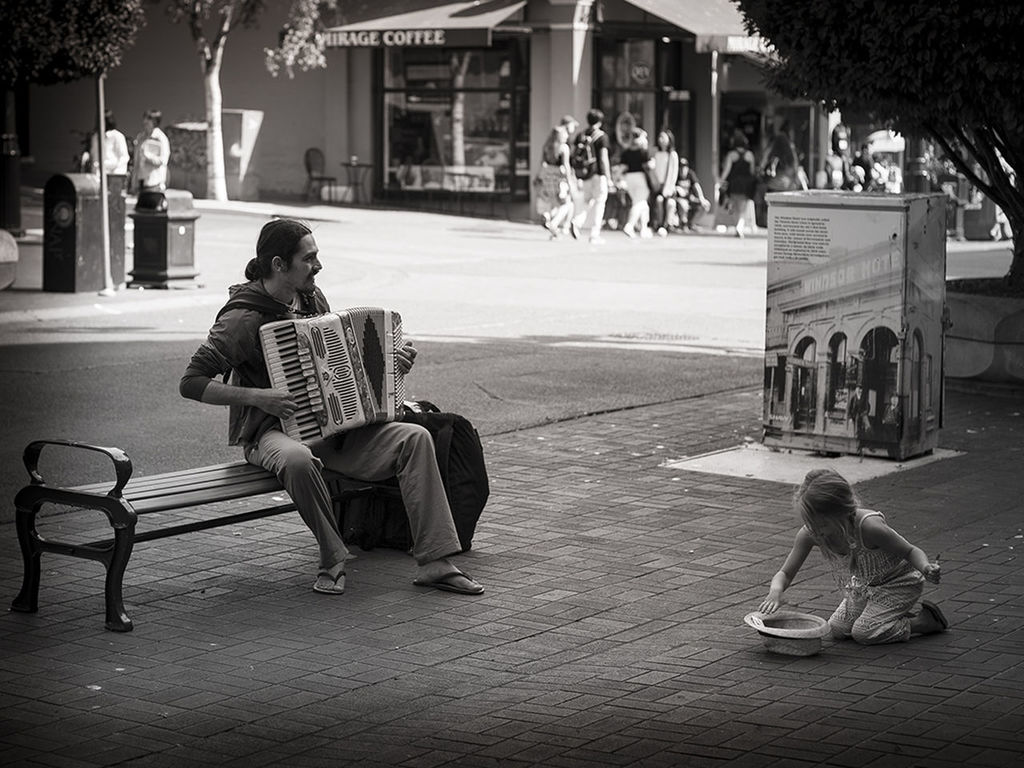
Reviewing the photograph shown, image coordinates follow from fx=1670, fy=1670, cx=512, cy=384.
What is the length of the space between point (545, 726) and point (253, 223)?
23.8 meters

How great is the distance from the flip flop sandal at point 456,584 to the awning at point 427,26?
80.1 ft

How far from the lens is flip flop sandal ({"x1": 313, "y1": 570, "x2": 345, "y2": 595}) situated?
678cm

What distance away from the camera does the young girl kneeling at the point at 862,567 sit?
600 cm

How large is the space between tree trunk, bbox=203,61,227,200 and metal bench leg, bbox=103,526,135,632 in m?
26.8

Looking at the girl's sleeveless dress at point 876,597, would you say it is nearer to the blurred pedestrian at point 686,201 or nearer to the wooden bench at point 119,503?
the wooden bench at point 119,503

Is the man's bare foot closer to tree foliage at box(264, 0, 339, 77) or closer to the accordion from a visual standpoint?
the accordion

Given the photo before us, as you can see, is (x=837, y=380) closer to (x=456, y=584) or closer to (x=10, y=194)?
(x=456, y=584)

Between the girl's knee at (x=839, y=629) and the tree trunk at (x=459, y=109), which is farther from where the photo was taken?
the tree trunk at (x=459, y=109)

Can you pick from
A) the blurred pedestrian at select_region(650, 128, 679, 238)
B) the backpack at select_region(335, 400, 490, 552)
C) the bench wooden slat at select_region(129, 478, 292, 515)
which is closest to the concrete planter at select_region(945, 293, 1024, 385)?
the backpack at select_region(335, 400, 490, 552)

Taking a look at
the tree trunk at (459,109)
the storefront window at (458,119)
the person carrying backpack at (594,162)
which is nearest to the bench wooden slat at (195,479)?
the person carrying backpack at (594,162)

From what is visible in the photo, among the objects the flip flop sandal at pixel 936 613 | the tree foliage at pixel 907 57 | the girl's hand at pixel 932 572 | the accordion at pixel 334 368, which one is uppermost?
the tree foliage at pixel 907 57

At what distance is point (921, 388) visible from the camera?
9.44 meters

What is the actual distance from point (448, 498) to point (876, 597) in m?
2.09

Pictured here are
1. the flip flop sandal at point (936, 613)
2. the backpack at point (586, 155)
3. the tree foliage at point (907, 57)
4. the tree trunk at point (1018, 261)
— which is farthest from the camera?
the backpack at point (586, 155)
